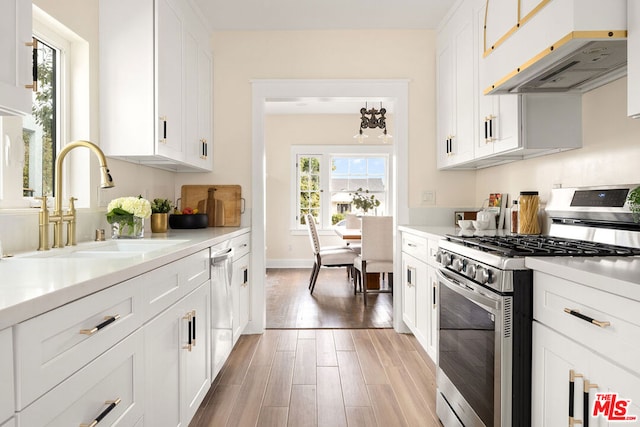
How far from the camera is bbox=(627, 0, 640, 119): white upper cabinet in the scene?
1.39 m

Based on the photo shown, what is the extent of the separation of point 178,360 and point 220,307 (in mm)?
786

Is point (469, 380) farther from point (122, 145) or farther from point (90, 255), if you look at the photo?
point (122, 145)

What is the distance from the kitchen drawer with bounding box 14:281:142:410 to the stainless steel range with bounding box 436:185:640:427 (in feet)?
4.16

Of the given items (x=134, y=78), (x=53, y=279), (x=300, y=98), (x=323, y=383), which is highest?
(x=300, y=98)

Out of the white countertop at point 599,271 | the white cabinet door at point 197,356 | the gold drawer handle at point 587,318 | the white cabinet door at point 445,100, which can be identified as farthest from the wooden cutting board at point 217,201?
the gold drawer handle at point 587,318

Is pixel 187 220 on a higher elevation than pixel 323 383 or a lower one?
higher

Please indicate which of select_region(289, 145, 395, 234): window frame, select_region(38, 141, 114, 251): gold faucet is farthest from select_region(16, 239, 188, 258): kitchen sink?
select_region(289, 145, 395, 234): window frame

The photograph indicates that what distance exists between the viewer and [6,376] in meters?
0.77

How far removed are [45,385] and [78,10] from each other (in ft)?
7.06

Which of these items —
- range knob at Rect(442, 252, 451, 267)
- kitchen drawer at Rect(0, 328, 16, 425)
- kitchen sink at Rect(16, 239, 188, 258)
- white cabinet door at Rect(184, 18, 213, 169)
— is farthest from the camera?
white cabinet door at Rect(184, 18, 213, 169)

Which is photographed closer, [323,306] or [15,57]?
[15,57]

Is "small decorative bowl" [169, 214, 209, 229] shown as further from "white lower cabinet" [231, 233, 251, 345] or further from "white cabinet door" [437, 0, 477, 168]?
"white cabinet door" [437, 0, 477, 168]

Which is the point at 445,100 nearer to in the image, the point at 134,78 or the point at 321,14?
the point at 321,14

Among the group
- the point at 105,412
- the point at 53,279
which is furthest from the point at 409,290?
the point at 53,279
